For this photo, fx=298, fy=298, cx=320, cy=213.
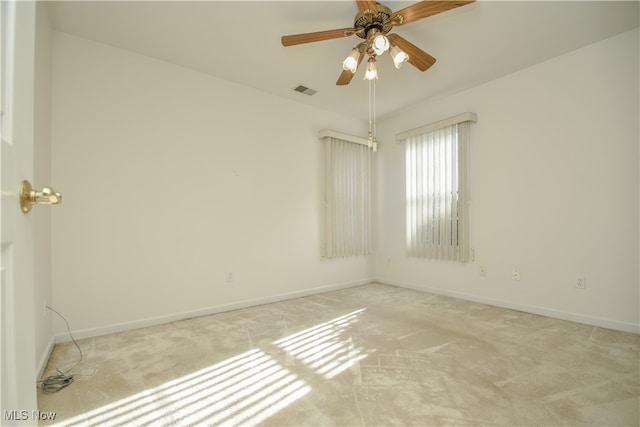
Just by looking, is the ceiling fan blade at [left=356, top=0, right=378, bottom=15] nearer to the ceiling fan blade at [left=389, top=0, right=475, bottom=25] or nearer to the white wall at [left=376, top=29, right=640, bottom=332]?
the ceiling fan blade at [left=389, top=0, right=475, bottom=25]

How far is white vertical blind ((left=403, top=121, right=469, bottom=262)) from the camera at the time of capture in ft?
12.2

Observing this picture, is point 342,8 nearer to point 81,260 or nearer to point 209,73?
point 209,73

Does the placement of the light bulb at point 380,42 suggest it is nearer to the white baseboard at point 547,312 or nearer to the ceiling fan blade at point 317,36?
the ceiling fan blade at point 317,36

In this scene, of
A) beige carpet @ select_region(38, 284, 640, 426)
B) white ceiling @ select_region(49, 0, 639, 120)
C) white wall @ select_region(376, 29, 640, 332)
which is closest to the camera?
beige carpet @ select_region(38, 284, 640, 426)

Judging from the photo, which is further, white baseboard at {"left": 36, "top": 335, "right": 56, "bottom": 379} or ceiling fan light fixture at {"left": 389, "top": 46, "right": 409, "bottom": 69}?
ceiling fan light fixture at {"left": 389, "top": 46, "right": 409, "bottom": 69}

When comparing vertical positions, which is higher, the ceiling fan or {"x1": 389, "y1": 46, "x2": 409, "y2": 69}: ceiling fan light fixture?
the ceiling fan

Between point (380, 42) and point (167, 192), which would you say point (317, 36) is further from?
point (167, 192)

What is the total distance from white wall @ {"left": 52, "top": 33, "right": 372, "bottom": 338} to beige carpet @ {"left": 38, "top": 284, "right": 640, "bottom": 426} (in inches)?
17.4

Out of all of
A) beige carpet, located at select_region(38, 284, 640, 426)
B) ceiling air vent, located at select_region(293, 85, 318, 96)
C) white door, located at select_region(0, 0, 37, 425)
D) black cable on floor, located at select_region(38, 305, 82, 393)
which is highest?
ceiling air vent, located at select_region(293, 85, 318, 96)

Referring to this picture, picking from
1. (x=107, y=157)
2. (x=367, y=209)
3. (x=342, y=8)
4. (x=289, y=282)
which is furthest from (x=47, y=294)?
(x=367, y=209)

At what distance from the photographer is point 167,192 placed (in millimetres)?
3020

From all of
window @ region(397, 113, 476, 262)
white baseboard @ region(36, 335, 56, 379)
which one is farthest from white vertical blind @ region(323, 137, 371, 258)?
white baseboard @ region(36, 335, 56, 379)

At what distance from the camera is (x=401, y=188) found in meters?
4.49

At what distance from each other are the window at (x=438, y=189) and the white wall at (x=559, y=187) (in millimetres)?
138
